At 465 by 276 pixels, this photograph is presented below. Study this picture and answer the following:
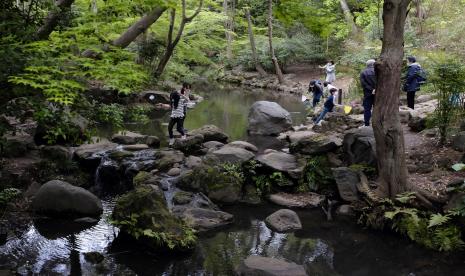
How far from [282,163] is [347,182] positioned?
1.77 meters

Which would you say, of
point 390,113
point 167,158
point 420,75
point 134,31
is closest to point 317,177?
point 390,113

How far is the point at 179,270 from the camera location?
691 cm

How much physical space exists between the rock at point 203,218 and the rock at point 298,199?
1.39 metres

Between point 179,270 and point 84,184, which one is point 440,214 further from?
point 84,184

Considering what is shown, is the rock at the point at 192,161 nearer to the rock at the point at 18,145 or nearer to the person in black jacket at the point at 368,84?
the rock at the point at 18,145

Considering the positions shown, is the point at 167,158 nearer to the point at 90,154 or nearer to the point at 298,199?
the point at 90,154

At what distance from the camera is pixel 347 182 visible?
31.5 ft

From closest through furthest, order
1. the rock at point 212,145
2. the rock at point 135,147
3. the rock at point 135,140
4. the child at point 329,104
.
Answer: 1. the rock at point 135,147
2. the rock at point 212,145
3. the rock at point 135,140
4. the child at point 329,104

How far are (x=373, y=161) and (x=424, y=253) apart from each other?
267 cm

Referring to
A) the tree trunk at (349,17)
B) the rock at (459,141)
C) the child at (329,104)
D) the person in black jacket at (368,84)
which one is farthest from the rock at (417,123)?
the tree trunk at (349,17)

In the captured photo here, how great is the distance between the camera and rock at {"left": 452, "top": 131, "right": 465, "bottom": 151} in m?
9.68

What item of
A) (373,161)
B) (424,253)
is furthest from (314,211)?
(424,253)

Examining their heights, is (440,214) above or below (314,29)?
below

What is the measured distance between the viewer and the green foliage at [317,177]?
10328 mm
